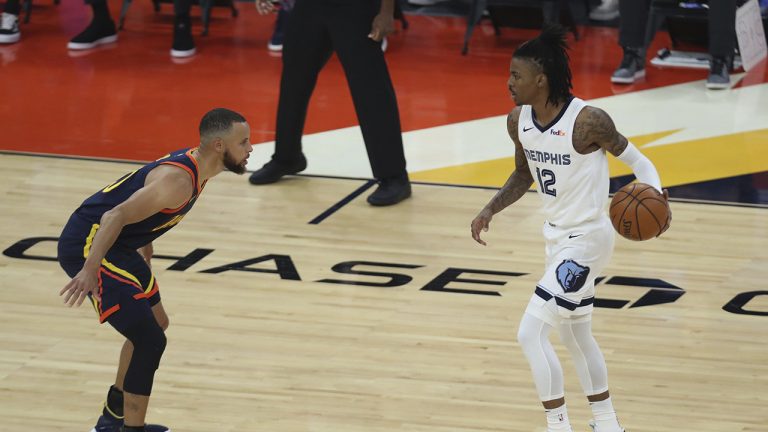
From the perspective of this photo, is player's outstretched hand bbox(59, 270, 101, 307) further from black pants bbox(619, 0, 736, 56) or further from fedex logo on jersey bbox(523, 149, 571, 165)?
black pants bbox(619, 0, 736, 56)

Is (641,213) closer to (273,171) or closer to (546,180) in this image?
(546,180)

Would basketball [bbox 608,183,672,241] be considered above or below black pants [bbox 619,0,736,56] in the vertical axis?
above

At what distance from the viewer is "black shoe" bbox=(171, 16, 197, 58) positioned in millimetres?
10148

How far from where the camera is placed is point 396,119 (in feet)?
23.0

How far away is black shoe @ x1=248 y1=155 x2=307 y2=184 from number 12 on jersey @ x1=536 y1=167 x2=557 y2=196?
3.33 meters

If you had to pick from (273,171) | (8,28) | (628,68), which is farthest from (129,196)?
(8,28)

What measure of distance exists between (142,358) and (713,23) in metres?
6.31

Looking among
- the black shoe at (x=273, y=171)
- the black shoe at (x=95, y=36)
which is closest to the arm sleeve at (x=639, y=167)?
the black shoe at (x=273, y=171)

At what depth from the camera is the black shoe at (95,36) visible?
10422mm

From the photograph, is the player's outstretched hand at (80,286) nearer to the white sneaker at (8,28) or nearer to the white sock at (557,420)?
the white sock at (557,420)

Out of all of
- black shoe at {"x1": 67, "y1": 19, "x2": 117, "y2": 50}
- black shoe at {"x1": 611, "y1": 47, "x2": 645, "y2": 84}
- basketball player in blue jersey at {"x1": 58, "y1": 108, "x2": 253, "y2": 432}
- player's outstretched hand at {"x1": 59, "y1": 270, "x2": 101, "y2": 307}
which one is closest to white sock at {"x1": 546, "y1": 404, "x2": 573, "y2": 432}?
basketball player in blue jersey at {"x1": 58, "y1": 108, "x2": 253, "y2": 432}

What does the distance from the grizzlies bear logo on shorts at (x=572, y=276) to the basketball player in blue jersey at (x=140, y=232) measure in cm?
114

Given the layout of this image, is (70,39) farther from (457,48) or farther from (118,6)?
(457,48)

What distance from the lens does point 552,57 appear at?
411 cm
